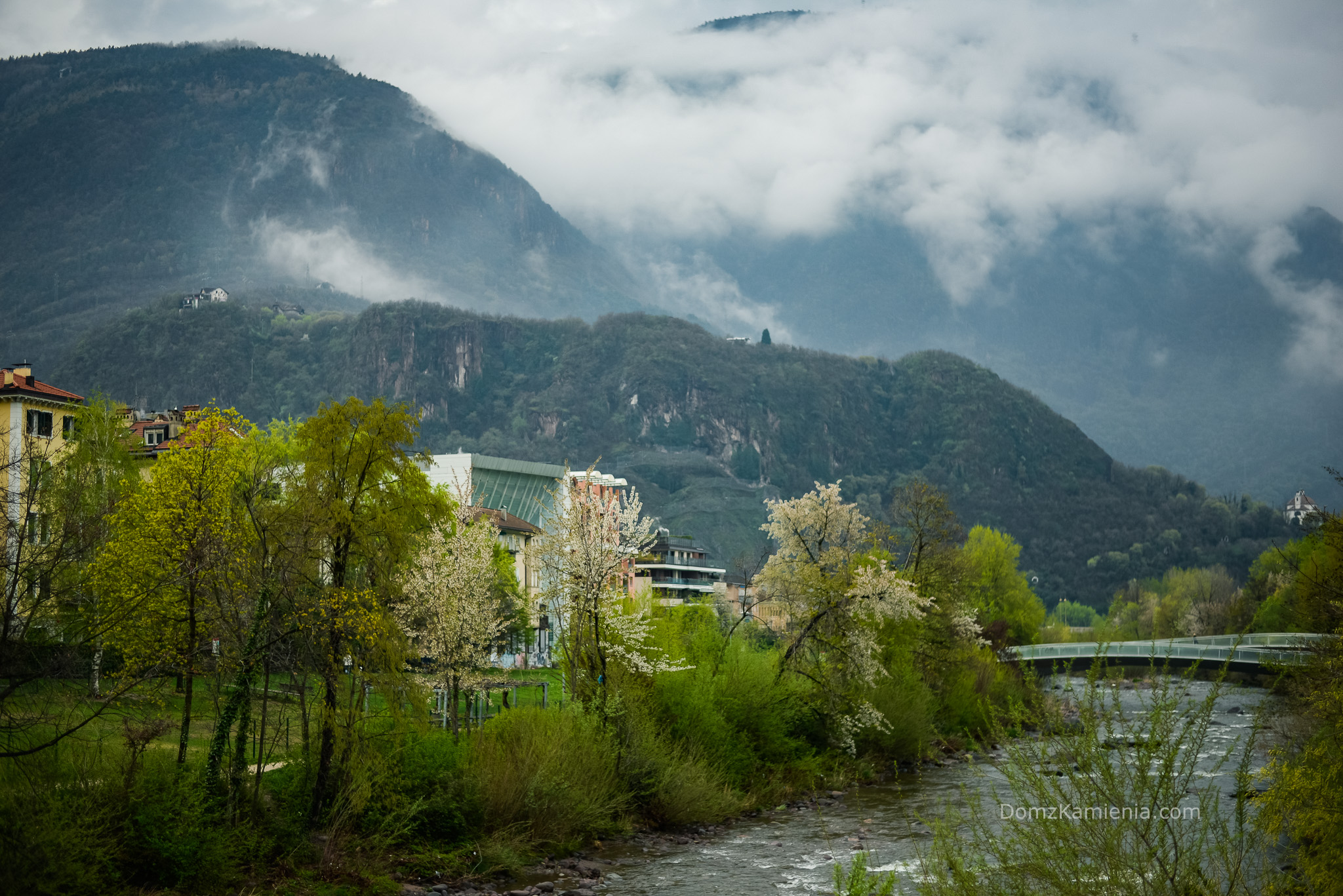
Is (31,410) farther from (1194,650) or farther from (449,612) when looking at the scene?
(1194,650)

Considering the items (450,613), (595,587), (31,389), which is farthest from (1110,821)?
(31,389)

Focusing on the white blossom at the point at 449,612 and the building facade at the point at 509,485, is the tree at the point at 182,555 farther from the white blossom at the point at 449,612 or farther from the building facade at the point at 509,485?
the building facade at the point at 509,485

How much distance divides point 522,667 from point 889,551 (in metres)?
45.8

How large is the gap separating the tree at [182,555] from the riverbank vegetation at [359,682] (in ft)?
0.56

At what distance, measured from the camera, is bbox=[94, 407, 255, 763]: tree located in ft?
96.6

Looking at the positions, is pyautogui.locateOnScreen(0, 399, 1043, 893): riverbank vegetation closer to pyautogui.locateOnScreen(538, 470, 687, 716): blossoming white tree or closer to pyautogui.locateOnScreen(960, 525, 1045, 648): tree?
pyautogui.locateOnScreen(538, 470, 687, 716): blossoming white tree

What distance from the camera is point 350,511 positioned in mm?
30578

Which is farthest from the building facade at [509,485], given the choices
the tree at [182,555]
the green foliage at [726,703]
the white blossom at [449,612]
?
the tree at [182,555]

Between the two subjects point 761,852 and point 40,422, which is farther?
point 40,422

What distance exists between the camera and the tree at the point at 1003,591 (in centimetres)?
10458

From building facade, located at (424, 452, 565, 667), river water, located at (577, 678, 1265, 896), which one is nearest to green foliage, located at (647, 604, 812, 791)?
river water, located at (577, 678, 1265, 896)

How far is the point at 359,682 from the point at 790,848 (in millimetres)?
15702

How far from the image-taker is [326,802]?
105 ft

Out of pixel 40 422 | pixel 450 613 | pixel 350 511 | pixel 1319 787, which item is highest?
pixel 40 422
